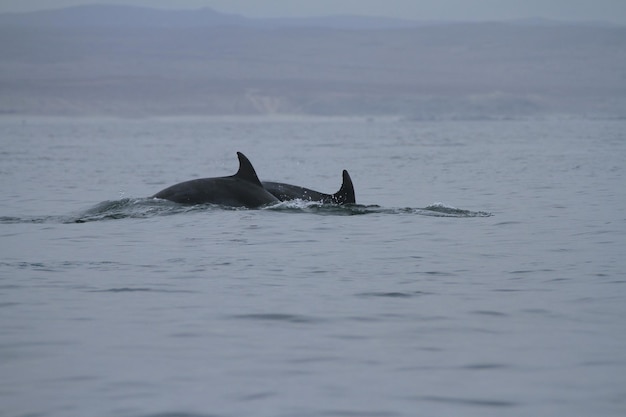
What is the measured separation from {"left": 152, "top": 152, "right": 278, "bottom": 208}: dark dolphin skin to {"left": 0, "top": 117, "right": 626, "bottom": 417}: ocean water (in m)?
0.26

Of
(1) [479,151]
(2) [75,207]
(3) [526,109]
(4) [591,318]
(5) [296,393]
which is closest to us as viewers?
(5) [296,393]

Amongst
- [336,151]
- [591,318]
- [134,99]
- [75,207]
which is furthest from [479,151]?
[134,99]

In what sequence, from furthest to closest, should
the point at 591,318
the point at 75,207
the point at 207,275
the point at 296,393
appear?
the point at 75,207 < the point at 207,275 < the point at 591,318 < the point at 296,393

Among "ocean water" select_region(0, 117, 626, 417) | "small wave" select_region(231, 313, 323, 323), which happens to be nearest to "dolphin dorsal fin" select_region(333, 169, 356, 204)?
"ocean water" select_region(0, 117, 626, 417)

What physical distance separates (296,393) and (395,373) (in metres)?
0.72

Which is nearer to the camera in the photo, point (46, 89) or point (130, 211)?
point (130, 211)

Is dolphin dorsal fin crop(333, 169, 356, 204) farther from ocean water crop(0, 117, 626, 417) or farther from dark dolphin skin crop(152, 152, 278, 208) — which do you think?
dark dolphin skin crop(152, 152, 278, 208)

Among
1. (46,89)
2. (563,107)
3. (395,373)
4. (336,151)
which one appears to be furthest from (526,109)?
(395,373)

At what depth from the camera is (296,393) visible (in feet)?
22.1

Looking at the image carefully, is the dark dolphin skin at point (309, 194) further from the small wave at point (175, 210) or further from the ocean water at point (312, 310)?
the ocean water at point (312, 310)

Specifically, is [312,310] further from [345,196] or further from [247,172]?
[345,196]

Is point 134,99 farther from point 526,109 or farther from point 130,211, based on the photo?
point 130,211

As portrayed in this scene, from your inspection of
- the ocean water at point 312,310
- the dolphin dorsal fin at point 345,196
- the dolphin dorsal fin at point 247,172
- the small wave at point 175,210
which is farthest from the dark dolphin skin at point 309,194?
the dolphin dorsal fin at point 247,172

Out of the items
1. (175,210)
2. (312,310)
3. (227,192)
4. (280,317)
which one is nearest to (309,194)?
(227,192)
